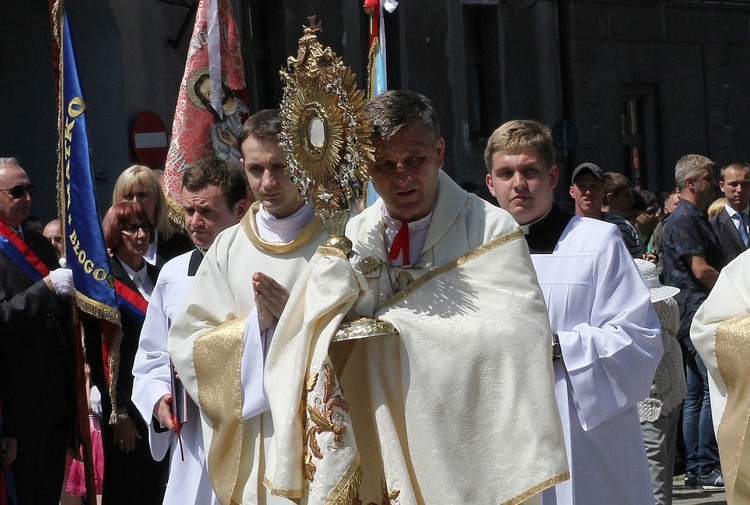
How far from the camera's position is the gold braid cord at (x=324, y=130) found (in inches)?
166

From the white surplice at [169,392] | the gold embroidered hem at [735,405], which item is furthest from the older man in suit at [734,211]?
the white surplice at [169,392]

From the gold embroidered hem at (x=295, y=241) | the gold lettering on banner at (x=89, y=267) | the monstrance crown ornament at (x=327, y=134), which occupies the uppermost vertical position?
the monstrance crown ornament at (x=327, y=134)

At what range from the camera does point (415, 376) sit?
4.22m

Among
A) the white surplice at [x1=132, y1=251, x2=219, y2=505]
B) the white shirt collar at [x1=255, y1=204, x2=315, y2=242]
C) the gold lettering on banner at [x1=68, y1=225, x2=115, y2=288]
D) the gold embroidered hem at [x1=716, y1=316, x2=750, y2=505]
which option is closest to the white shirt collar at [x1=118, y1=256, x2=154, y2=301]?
the gold lettering on banner at [x1=68, y1=225, x2=115, y2=288]

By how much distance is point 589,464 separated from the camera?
5.27 meters

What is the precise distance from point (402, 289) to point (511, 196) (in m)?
1.26

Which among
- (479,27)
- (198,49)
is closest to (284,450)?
(198,49)

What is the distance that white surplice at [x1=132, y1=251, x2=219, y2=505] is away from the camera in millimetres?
5441

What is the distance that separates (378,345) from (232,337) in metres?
0.73

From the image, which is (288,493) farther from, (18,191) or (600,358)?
(18,191)

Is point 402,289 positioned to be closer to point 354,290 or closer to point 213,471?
point 354,290

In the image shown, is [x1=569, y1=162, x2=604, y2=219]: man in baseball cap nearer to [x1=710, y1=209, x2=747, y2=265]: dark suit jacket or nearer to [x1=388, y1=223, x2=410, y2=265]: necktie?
[x1=710, y1=209, x2=747, y2=265]: dark suit jacket

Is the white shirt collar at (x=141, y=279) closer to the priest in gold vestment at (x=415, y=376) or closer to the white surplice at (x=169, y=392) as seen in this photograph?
the white surplice at (x=169, y=392)

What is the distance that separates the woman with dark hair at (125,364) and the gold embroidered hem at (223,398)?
2245mm
